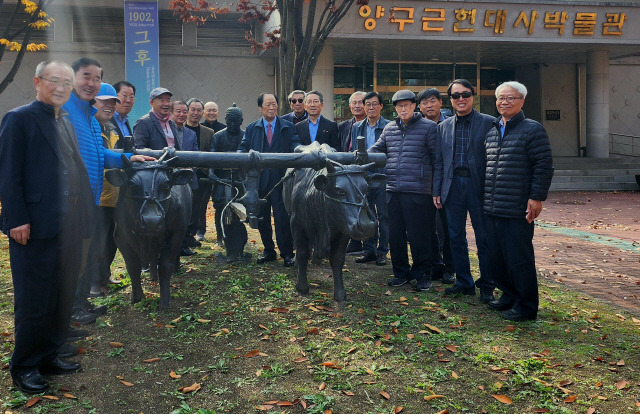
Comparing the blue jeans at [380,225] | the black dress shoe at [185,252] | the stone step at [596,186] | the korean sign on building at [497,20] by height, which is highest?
the korean sign on building at [497,20]

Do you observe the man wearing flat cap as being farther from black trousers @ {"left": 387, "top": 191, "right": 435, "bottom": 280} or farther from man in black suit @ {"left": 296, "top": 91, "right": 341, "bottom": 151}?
black trousers @ {"left": 387, "top": 191, "right": 435, "bottom": 280}

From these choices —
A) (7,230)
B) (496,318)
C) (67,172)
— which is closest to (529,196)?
(496,318)

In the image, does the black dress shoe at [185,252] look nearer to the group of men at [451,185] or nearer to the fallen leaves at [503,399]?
the group of men at [451,185]

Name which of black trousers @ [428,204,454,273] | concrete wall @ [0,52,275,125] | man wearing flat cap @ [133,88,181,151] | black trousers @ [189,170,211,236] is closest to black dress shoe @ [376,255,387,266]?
black trousers @ [428,204,454,273]

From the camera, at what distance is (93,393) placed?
153 inches

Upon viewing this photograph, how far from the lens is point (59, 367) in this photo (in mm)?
4176

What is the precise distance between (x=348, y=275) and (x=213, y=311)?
82.5 inches

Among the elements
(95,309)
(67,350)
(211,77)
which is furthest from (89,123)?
(211,77)

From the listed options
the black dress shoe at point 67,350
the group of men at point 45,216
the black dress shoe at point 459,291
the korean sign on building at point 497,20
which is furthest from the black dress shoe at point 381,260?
the korean sign on building at point 497,20

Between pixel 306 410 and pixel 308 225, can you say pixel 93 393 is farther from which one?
pixel 308 225

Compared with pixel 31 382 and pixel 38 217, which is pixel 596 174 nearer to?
pixel 38 217

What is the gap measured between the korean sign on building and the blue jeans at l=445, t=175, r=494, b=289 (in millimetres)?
12843

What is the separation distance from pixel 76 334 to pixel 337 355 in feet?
7.63

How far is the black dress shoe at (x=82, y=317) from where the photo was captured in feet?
17.0
